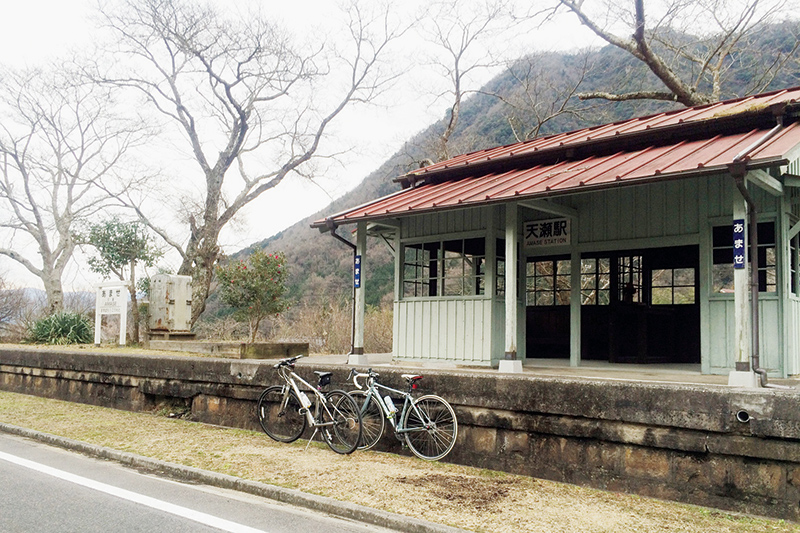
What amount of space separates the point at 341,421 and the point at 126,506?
9.62ft

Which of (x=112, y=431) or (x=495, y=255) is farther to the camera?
(x=495, y=255)

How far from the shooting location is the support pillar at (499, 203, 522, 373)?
9.61 metres

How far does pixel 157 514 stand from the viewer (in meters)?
5.53

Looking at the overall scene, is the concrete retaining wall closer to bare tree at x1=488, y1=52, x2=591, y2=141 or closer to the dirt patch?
the dirt patch

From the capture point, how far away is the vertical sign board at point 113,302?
17.6 meters

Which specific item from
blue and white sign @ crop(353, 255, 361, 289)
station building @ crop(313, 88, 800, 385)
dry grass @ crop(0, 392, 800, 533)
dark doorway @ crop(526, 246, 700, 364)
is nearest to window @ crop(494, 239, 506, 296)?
station building @ crop(313, 88, 800, 385)

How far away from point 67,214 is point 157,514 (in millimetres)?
33437

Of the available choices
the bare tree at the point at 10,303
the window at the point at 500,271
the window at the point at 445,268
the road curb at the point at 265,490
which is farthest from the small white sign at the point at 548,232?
the bare tree at the point at 10,303

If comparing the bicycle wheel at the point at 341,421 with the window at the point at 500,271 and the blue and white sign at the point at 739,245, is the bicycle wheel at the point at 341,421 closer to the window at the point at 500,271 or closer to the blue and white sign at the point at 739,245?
the window at the point at 500,271

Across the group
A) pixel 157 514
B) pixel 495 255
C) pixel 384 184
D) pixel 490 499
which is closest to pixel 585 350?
pixel 495 255

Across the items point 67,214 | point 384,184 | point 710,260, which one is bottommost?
point 710,260

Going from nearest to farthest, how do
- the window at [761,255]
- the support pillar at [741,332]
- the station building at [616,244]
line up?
the support pillar at [741,332], the station building at [616,244], the window at [761,255]

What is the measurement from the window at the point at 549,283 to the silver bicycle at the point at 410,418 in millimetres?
5738

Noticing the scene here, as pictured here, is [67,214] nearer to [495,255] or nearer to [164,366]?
[164,366]
